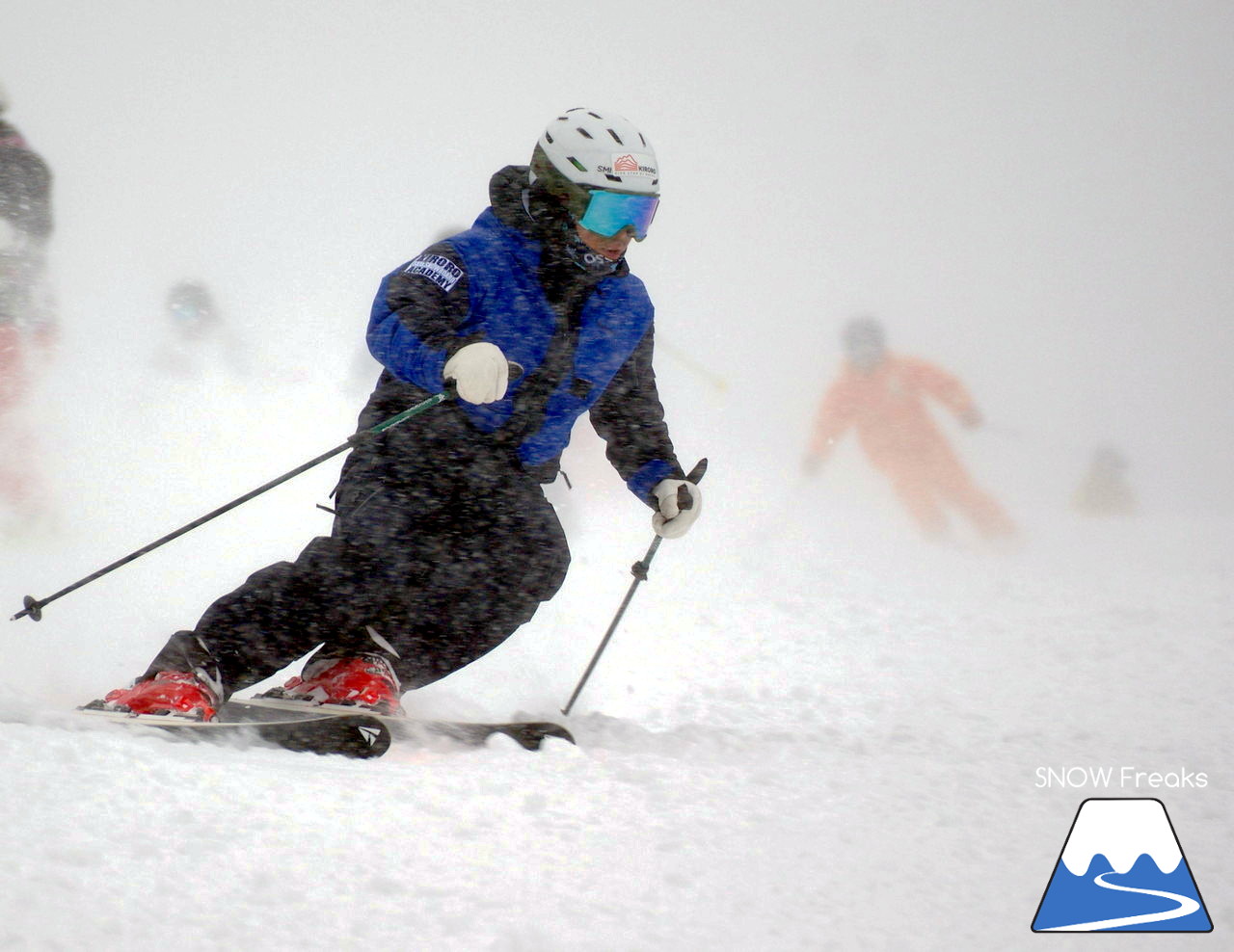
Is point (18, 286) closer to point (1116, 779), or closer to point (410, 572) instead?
point (410, 572)

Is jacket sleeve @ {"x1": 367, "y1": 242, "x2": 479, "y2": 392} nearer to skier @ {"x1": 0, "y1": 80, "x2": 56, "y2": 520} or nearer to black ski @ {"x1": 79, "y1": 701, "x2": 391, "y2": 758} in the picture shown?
black ski @ {"x1": 79, "y1": 701, "x2": 391, "y2": 758}

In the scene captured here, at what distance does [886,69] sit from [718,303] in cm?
866

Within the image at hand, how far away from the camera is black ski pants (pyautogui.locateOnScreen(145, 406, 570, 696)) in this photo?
2.45 metres

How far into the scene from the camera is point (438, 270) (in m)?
2.43

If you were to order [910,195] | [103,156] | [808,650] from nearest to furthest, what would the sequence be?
[808,650]
[103,156]
[910,195]

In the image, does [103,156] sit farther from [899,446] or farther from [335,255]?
[899,446]

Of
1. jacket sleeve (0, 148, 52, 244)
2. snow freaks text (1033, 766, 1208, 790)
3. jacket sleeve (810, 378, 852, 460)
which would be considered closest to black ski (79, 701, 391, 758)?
snow freaks text (1033, 766, 1208, 790)

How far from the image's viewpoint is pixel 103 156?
1855cm

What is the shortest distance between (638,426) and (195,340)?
6.79 metres

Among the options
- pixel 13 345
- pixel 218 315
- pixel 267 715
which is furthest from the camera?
pixel 218 315

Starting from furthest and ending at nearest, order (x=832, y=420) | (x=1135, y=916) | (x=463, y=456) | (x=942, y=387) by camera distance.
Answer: (x=832, y=420)
(x=942, y=387)
(x=463, y=456)
(x=1135, y=916)

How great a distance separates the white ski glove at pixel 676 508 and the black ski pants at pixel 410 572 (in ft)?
0.98

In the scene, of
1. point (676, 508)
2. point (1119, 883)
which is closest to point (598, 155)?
point (676, 508)

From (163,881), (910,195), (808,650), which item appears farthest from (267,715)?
→ (910,195)
